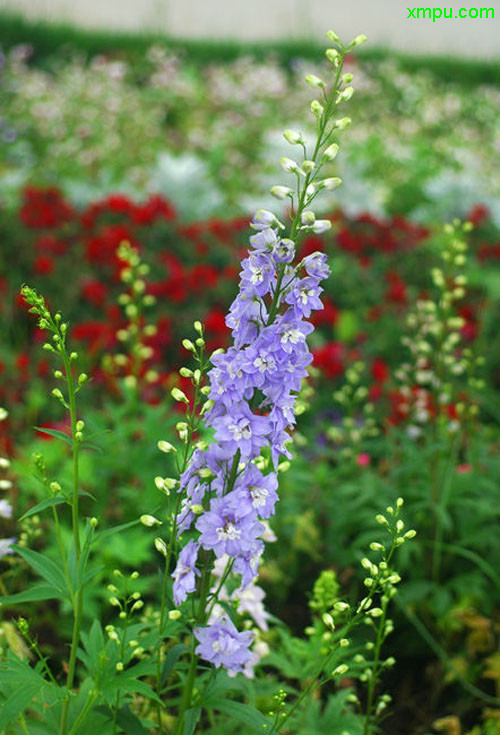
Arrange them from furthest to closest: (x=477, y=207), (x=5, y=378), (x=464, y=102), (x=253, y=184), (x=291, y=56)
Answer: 1. (x=291, y=56)
2. (x=464, y=102)
3. (x=253, y=184)
4. (x=477, y=207)
5. (x=5, y=378)

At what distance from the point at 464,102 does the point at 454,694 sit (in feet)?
36.4

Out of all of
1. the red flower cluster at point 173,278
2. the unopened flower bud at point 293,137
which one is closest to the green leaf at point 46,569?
the unopened flower bud at point 293,137

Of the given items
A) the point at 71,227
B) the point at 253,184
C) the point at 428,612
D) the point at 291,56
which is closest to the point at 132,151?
the point at 253,184

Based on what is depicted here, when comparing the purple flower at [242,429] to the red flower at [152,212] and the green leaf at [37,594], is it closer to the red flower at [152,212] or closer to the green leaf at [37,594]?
the green leaf at [37,594]

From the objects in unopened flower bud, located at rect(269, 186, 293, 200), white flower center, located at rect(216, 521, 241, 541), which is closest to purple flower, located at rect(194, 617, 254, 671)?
white flower center, located at rect(216, 521, 241, 541)

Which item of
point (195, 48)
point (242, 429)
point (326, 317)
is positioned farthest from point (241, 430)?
point (195, 48)

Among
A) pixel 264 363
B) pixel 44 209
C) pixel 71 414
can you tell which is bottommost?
pixel 71 414

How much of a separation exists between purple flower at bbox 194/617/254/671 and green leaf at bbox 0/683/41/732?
334 millimetres

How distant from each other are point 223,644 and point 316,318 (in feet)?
12.4

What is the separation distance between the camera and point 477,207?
6922 millimetres

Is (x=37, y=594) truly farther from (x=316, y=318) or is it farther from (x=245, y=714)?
(x=316, y=318)

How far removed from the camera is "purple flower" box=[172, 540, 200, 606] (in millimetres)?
1611

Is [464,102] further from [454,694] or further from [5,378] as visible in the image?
[454,694]

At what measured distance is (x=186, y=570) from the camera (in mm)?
1663
